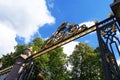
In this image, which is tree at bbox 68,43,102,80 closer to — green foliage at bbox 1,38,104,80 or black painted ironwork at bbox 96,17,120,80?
green foliage at bbox 1,38,104,80

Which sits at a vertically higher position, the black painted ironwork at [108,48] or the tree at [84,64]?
the tree at [84,64]

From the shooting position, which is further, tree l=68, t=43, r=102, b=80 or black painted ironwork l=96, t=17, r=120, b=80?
tree l=68, t=43, r=102, b=80

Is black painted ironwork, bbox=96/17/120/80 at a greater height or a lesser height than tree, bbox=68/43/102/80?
lesser

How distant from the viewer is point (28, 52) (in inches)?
367

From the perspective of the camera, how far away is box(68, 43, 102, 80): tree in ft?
89.0

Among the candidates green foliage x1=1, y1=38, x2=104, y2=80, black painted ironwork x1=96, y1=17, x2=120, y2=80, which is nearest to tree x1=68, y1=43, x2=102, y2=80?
green foliage x1=1, y1=38, x2=104, y2=80

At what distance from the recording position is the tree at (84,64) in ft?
89.0

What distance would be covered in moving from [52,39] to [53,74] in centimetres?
2022

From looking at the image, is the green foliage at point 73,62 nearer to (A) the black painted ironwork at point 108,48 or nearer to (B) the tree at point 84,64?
(B) the tree at point 84,64

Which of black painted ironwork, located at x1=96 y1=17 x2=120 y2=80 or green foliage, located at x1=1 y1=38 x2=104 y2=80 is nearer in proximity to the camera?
black painted ironwork, located at x1=96 y1=17 x2=120 y2=80

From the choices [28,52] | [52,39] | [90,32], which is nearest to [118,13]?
[90,32]

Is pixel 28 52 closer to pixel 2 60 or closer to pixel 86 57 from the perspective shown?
pixel 86 57

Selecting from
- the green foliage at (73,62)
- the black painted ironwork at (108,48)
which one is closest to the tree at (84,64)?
the green foliage at (73,62)

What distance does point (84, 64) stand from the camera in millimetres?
28359
